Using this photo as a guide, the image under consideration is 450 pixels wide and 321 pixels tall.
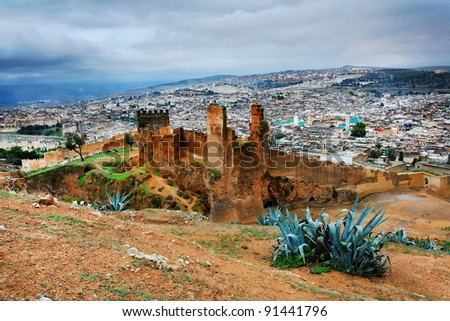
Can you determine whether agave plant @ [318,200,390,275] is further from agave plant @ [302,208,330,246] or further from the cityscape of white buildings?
the cityscape of white buildings

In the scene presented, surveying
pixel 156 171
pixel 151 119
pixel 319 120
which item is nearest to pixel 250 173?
pixel 156 171

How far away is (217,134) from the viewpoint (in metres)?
17.3

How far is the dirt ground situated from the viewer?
4133 mm

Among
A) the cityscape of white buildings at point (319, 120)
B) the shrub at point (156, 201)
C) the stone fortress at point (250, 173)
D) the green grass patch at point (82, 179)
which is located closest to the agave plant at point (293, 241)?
the stone fortress at point (250, 173)

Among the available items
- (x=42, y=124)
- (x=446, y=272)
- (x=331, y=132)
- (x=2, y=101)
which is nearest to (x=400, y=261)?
(x=446, y=272)

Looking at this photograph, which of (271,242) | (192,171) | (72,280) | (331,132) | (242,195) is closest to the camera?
(72,280)

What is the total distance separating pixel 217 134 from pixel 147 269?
12761mm

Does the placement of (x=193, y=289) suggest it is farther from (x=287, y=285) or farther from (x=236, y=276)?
(x=287, y=285)

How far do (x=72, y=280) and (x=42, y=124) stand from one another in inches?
3537

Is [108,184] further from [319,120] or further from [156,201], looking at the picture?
[319,120]

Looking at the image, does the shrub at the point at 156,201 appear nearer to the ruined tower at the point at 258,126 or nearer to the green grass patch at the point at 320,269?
the ruined tower at the point at 258,126

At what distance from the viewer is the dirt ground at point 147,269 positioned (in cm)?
413

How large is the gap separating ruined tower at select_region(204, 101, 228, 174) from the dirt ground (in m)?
8.08

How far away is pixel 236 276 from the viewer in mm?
5574
